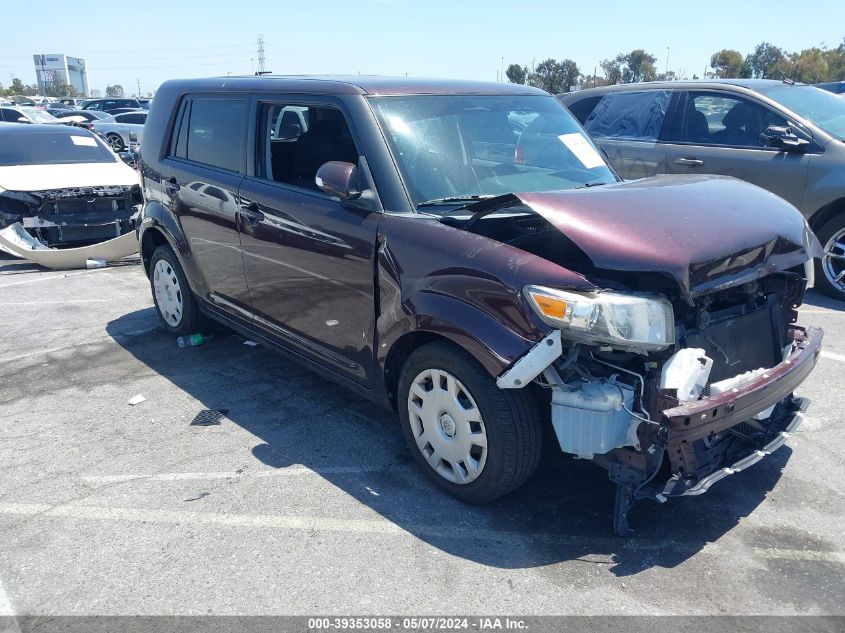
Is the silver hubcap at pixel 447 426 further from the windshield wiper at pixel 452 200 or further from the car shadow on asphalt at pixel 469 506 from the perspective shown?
the windshield wiper at pixel 452 200

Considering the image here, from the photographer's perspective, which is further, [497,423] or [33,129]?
[33,129]

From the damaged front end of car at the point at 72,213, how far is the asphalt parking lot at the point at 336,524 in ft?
13.7

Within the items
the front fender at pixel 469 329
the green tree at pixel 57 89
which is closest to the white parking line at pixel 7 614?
the front fender at pixel 469 329

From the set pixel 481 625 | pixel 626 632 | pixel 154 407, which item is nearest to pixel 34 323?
pixel 154 407

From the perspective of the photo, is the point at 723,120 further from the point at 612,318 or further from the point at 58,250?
the point at 58,250

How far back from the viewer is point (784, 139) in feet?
21.8

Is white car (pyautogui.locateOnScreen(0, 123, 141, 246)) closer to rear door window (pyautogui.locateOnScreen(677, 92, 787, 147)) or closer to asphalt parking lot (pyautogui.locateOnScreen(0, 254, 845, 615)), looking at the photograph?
asphalt parking lot (pyautogui.locateOnScreen(0, 254, 845, 615))

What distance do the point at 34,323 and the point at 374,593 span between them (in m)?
5.10

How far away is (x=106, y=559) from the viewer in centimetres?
312

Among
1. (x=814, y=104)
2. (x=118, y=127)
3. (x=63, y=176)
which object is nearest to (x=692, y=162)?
(x=814, y=104)

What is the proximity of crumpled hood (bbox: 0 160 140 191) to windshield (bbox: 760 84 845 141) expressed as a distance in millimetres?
7602

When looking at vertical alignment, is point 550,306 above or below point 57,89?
below

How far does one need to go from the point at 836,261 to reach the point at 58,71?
128 meters

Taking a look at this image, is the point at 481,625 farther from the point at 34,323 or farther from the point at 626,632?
the point at 34,323
